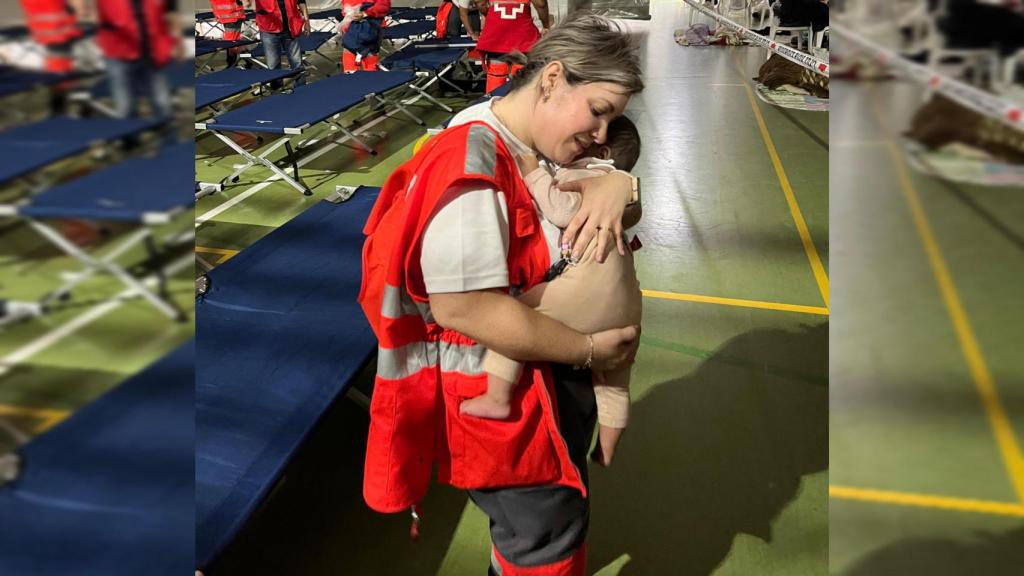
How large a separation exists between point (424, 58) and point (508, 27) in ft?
6.25

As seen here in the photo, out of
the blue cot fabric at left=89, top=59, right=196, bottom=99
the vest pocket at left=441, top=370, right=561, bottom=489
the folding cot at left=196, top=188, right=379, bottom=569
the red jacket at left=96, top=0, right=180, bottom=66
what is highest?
the red jacket at left=96, top=0, right=180, bottom=66

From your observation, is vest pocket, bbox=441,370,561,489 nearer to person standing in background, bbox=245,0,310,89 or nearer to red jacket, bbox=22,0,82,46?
red jacket, bbox=22,0,82,46

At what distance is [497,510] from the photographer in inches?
55.4

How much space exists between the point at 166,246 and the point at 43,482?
130mm

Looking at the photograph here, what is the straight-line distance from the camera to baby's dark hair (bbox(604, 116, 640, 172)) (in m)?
1.41

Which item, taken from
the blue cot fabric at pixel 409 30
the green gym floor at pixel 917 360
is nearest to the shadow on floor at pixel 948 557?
the green gym floor at pixel 917 360

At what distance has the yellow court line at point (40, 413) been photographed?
264 mm

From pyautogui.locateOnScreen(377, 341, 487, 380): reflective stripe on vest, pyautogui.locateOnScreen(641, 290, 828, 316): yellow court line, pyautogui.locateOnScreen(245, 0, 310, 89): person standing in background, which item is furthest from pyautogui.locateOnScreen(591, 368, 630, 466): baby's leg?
pyautogui.locateOnScreen(245, 0, 310, 89): person standing in background

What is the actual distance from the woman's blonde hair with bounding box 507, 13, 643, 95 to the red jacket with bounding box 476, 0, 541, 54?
4.91 meters

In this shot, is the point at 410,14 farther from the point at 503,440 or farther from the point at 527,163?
the point at 503,440

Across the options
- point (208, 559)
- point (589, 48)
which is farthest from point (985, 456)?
point (208, 559)

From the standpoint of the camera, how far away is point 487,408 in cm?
126

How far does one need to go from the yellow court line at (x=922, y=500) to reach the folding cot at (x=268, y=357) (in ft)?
5.39

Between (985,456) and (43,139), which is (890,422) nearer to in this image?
(985,456)
